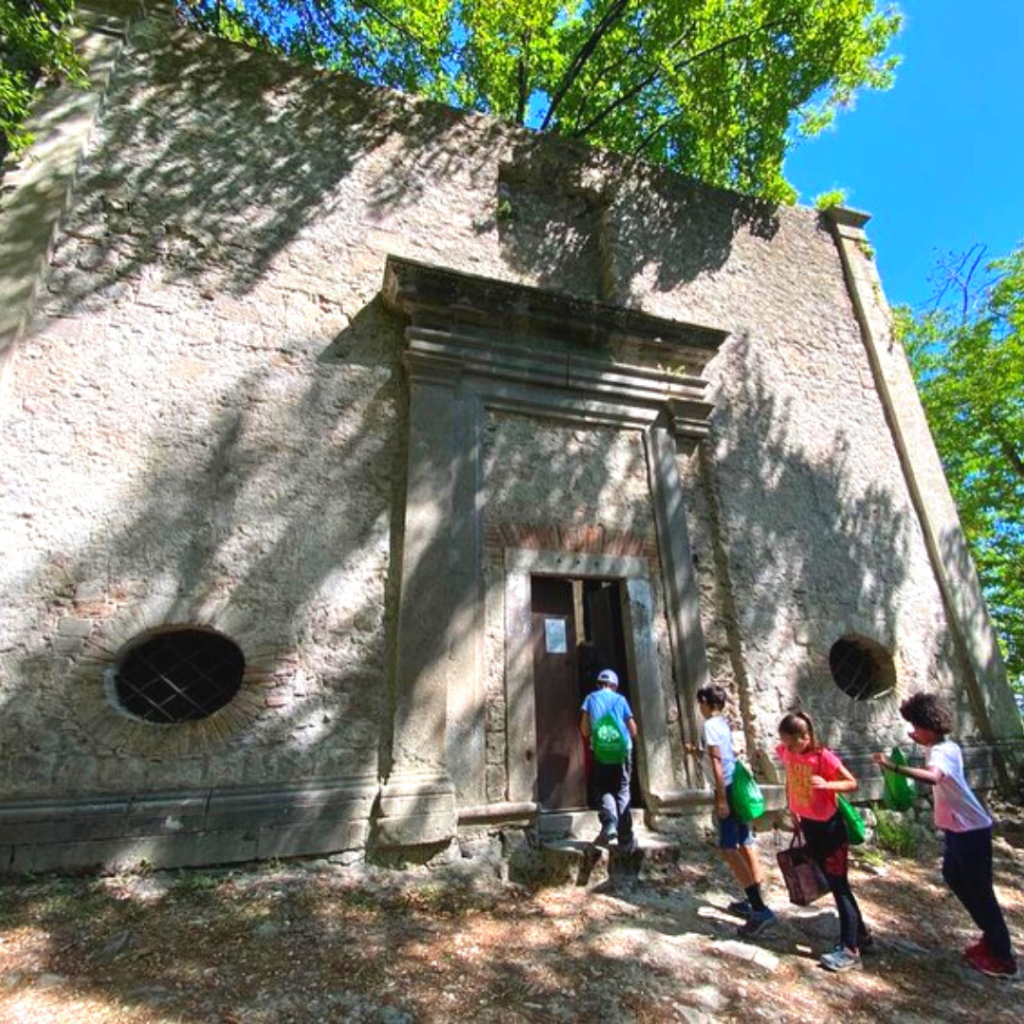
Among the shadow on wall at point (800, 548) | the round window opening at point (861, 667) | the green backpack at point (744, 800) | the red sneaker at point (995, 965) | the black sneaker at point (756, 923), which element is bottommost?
the red sneaker at point (995, 965)

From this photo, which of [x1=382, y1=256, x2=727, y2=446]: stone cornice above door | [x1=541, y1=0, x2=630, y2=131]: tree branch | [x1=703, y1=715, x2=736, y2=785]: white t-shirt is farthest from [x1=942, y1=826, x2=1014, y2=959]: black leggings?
[x1=541, y1=0, x2=630, y2=131]: tree branch

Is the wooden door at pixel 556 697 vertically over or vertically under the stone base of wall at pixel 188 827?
over

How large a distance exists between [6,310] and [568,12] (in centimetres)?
942

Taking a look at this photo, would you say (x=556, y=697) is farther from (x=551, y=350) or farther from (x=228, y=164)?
(x=228, y=164)

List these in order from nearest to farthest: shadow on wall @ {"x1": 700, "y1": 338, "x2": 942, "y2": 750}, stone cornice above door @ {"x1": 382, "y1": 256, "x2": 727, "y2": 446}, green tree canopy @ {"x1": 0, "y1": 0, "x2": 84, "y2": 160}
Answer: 1. green tree canopy @ {"x1": 0, "y1": 0, "x2": 84, "y2": 160}
2. stone cornice above door @ {"x1": 382, "y1": 256, "x2": 727, "y2": 446}
3. shadow on wall @ {"x1": 700, "y1": 338, "x2": 942, "y2": 750}

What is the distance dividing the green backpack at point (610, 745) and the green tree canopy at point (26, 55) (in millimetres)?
6293

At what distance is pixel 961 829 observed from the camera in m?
3.42

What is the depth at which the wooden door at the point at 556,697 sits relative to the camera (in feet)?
17.3

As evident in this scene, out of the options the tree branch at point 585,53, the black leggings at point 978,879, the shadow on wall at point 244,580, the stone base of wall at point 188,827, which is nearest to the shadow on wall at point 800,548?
the black leggings at point 978,879

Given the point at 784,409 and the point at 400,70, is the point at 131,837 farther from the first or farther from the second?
the point at 400,70

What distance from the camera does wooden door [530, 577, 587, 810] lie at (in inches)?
207

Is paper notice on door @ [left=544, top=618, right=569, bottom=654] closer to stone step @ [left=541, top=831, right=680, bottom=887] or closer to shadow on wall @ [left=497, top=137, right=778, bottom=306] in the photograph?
stone step @ [left=541, top=831, right=680, bottom=887]

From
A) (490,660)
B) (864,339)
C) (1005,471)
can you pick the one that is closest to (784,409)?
(864,339)

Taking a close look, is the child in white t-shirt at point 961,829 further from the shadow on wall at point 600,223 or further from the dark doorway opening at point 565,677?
the shadow on wall at point 600,223
